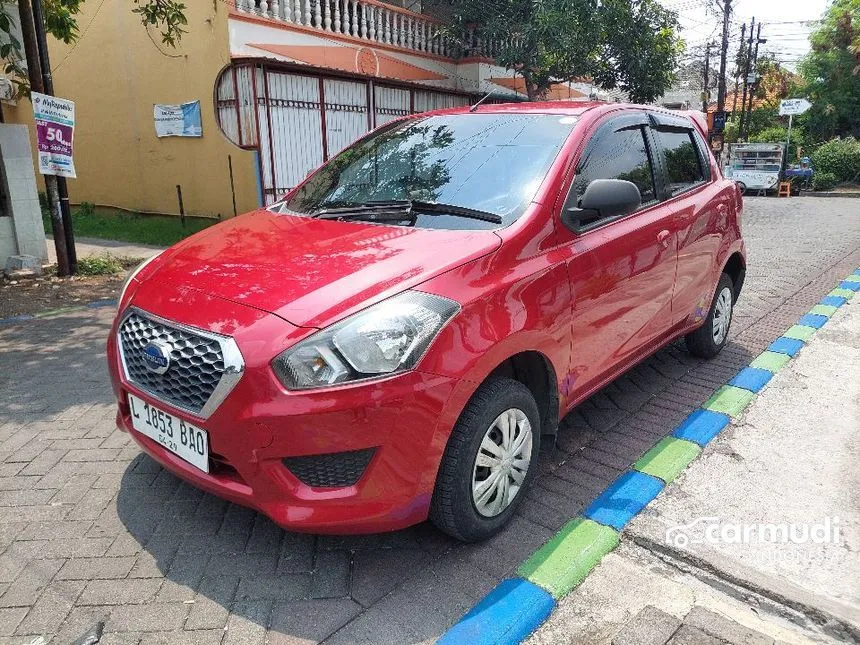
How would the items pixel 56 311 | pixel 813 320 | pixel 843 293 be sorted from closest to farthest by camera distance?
pixel 813 320 < pixel 56 311 < pixel 843 293

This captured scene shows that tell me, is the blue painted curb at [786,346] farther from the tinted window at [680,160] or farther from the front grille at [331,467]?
the front grille at [331,467]

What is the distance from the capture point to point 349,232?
2818 millimetres

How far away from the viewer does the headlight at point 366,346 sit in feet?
6.85

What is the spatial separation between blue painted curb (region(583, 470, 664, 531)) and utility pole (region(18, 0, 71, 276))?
6.95m

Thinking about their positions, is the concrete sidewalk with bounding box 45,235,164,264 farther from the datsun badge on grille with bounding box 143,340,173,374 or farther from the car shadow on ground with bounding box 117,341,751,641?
the datsun badge on grille with bounding box 143,340,173,374

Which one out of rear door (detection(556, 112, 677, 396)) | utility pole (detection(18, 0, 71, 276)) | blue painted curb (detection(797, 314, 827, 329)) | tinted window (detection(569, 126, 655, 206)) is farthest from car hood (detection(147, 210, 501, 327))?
utility pole (detection(18, 0, 71, 276))

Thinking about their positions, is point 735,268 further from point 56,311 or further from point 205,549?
point 56,311

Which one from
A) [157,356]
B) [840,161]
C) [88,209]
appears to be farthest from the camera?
[840,161]

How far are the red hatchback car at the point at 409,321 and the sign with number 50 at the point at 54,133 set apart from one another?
16.2 feet

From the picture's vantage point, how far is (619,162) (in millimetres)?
3381

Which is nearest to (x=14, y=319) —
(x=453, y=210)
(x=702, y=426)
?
(x=453, y=210)

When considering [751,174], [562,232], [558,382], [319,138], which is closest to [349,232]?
[562,232]

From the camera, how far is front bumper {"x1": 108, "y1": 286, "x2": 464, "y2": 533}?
207 cm

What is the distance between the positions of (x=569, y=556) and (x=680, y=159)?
2691mm
